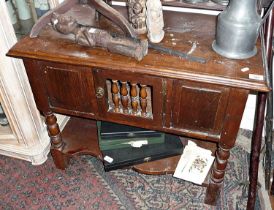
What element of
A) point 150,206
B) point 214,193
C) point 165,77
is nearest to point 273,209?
point 214,193

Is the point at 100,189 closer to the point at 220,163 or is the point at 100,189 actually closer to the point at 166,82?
the point at 220,163

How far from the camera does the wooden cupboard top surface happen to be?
1092mm

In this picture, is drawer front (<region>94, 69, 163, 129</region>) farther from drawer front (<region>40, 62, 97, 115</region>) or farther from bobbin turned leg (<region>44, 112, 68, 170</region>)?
bobbin turned leg (<region>44, 112, 68, 170</region>)

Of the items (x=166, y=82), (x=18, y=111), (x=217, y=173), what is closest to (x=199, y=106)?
(x=166, y=82)

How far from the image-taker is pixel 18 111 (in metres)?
1.67

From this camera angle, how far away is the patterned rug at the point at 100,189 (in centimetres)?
169

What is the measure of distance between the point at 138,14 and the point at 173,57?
0.81 feet

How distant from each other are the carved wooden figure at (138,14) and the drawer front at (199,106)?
312 millimetres

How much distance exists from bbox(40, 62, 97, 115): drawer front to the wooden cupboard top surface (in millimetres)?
59

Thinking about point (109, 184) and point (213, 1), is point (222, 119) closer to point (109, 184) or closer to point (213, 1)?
point (213, 1)

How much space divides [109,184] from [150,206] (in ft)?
0.88

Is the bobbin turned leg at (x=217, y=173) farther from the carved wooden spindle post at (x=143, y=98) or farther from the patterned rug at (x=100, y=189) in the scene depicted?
the carved wooden spindle post at (x=143, y=98)

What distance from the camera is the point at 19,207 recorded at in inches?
66.4

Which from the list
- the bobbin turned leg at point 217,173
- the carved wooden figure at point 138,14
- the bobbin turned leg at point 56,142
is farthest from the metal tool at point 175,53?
the bobbin turned leg at point 56,142
